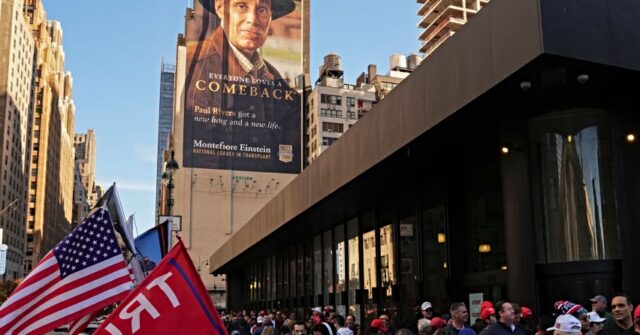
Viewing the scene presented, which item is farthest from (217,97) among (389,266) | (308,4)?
(389,266)

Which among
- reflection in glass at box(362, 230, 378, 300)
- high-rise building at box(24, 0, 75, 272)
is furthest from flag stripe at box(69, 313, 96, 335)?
high-rise building at box(24, 0, 75, 272)

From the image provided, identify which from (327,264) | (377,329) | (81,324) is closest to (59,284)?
(81,324)

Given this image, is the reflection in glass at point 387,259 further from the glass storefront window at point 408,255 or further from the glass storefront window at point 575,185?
the glass storefront window at point 575,185

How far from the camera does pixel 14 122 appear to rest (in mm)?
120750

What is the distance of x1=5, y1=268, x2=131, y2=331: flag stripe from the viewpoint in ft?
22.3

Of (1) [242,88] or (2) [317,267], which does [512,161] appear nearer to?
(2) [317,267]

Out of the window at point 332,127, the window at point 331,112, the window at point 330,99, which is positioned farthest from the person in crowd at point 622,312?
the window at point 330,99

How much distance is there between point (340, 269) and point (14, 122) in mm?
110289

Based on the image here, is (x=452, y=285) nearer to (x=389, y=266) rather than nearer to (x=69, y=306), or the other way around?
(x=389, y=266)

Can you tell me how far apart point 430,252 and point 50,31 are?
576 ft

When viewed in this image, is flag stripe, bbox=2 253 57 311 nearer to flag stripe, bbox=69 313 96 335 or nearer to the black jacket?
flag stripe, bbox=69 313 96 335

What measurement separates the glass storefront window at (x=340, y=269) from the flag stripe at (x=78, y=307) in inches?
634

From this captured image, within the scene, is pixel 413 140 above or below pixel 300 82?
below

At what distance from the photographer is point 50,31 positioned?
175 meters
